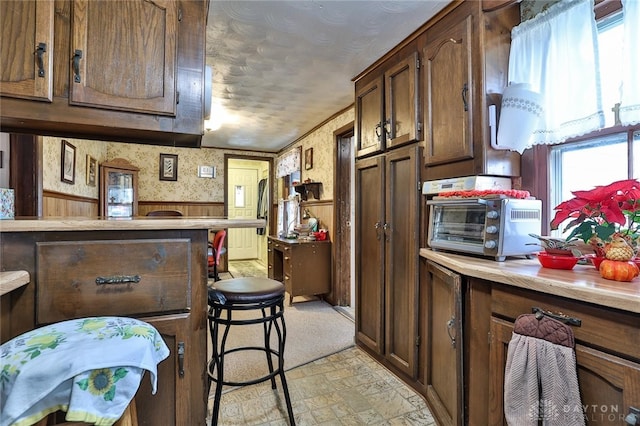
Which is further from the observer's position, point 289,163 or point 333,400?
point 289,163

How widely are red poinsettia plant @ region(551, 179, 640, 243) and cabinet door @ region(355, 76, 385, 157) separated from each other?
1307 millimetres

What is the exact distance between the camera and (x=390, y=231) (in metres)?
2.21

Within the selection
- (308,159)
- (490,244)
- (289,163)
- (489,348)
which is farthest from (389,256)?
(289,163)

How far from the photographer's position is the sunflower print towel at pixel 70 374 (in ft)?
2.15

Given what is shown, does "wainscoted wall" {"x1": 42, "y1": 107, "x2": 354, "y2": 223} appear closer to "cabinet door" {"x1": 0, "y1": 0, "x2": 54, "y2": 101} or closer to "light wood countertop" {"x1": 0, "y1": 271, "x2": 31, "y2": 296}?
"cabinet door" {"x1": 0, "y1": 0, "x2": 54, "y2": 101}

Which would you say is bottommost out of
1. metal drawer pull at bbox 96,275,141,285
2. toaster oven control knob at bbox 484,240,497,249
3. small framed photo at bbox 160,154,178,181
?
metal drawer pull at bbox 96,275,141,285

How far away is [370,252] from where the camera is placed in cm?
247

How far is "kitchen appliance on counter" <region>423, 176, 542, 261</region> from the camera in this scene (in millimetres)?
1375

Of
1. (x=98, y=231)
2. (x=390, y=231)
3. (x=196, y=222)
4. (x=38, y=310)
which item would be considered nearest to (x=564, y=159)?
(x=390, y=231)

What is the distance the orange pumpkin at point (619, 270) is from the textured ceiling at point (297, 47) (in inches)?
58.8

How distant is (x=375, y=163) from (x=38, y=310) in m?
2.00

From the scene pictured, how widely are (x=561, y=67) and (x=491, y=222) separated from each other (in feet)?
2.63

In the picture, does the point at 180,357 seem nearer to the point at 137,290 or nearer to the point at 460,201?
the point at 137,290

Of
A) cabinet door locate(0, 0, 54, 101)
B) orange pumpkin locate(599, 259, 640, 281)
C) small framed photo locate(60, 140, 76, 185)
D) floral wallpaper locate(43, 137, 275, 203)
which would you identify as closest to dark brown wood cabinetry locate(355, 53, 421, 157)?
orange pumpkin locate(599, 259, 640, 281)
